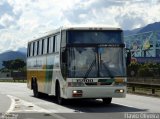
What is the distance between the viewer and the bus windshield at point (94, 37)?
67.0 feet

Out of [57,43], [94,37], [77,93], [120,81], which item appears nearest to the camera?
[77,93]

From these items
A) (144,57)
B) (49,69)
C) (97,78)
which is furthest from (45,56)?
(144,57)

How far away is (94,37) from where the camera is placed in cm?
2059

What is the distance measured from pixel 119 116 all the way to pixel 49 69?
8810mm

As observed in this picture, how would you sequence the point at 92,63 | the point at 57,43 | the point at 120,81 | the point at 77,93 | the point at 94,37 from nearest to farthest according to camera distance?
the point at 77,93 → the point at 92,63 → the point at 120,81 → the point at 94,37 → the point at 57,43

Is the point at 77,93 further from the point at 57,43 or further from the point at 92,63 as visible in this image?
the point at 57,43

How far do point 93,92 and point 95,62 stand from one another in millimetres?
1199

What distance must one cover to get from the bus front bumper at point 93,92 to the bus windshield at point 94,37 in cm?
189

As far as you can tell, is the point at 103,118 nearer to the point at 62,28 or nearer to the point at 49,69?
the point at 62,28

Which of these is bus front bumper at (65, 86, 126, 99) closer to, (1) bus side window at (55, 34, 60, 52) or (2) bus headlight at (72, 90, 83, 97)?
(2) bus headlight at (72, 90, 83, 97)

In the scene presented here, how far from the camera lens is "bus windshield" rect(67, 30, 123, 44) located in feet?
67.0

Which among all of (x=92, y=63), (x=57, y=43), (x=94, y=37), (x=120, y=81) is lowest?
(x=120, y=81)

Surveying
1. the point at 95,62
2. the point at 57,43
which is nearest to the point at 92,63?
the point at 95,62

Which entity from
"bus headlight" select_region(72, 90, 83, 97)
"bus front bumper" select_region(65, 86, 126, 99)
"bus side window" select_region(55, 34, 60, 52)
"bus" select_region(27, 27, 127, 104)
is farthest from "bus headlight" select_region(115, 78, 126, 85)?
"bus side window" select_region(55, 34, 60, 52)
